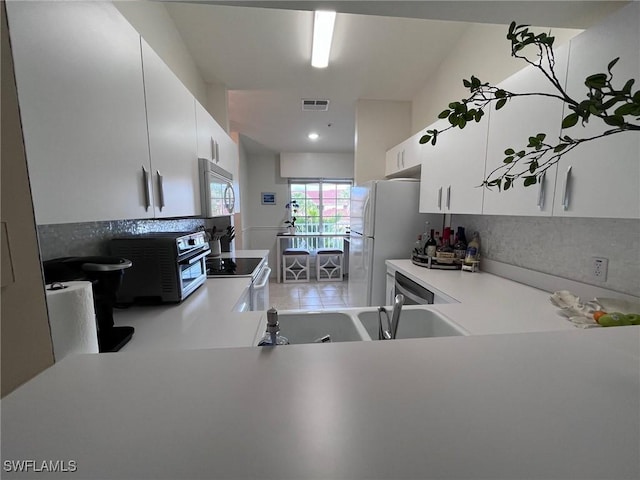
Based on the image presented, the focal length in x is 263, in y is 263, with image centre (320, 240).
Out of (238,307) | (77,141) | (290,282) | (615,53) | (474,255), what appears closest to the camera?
(77,141)

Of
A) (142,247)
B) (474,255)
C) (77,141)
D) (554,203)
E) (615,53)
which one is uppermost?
(615,53)

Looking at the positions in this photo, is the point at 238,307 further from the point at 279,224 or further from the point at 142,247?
the point at 279,224

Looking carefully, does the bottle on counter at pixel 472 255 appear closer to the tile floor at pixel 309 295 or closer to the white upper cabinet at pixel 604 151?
the white upper cabinet at pixel 604 151

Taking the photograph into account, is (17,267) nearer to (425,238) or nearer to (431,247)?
(431,247)

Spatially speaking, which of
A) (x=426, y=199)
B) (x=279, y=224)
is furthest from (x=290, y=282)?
(x=426, y=199)

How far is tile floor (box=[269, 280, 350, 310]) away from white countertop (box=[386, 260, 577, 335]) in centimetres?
203

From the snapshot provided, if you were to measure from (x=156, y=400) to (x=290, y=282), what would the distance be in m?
4.70

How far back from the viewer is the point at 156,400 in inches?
14.2

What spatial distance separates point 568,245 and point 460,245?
76cm

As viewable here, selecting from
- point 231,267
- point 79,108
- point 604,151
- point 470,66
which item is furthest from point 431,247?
point 79,108

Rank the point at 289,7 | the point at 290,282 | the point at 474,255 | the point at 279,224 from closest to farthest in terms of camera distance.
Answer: the point at 289,7 → the point at 474,255 → the point at 290,282 → the point at 279,224

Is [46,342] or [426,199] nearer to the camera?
[46,342]

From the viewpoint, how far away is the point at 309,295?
4.28 m
